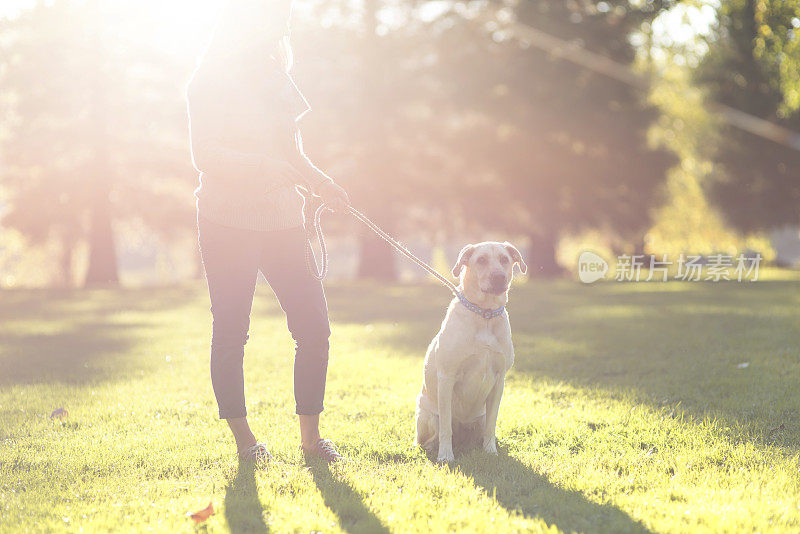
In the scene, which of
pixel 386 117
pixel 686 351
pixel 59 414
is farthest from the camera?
pixel 386 117

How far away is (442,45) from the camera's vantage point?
66.7 ft

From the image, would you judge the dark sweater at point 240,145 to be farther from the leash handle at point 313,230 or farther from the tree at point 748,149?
the tree at point 748,149

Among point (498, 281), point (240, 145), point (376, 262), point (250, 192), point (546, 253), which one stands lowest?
point (376, 262)

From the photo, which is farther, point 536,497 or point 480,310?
point 480,310

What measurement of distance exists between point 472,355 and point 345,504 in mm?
1187

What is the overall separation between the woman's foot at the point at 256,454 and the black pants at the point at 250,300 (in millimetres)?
207

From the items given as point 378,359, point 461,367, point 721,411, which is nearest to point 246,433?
point 461,367

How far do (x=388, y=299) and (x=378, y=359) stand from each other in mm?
7327

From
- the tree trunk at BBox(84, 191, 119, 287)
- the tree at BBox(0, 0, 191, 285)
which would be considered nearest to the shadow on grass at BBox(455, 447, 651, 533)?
the tree at BBox(0, 0, 191, 285)

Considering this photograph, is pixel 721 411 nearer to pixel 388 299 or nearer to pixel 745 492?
pixel 745 492

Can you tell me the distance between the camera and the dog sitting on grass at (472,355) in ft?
14.1

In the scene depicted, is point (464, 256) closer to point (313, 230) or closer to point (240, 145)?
point (313, 230)

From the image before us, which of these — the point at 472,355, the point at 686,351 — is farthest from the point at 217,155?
the point at 686,351

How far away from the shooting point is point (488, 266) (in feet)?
14.4
